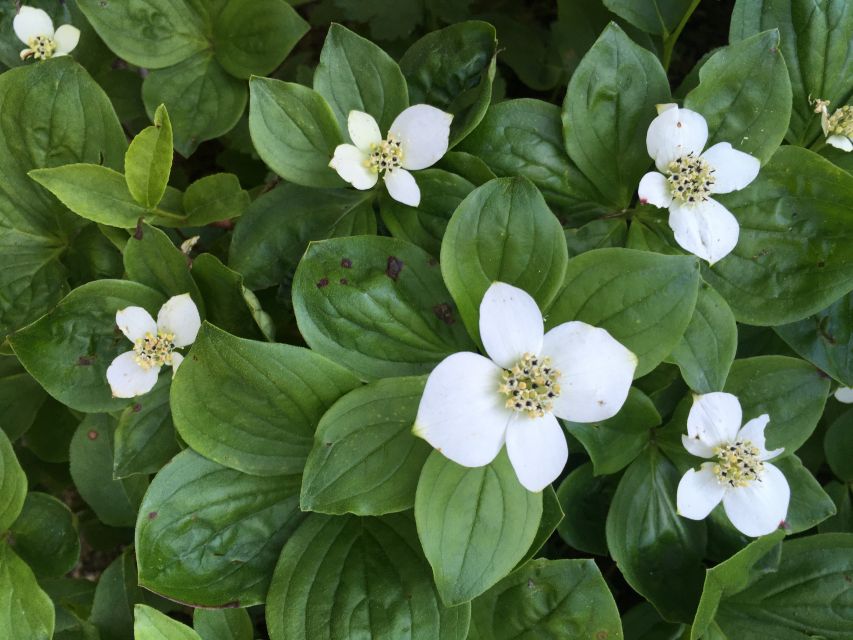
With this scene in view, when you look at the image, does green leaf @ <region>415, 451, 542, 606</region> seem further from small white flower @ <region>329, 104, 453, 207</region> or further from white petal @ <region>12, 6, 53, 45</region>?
white petal @ <region>12, 6, 53, 45</region>

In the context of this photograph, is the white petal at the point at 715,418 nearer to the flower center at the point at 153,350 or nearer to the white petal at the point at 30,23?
the flower center at the point at 153,350

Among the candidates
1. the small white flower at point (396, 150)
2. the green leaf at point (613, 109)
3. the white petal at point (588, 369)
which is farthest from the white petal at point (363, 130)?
the white petal at point (588, 369)

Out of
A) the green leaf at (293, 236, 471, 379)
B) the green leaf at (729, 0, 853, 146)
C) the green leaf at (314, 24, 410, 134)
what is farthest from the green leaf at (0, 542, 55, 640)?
the green leaf at (729, 0, 853, 146)

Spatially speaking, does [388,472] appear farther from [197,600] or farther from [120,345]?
[120,345]

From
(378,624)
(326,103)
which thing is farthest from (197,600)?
(326,103)

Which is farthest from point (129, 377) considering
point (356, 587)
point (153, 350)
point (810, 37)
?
point (810, 37)
